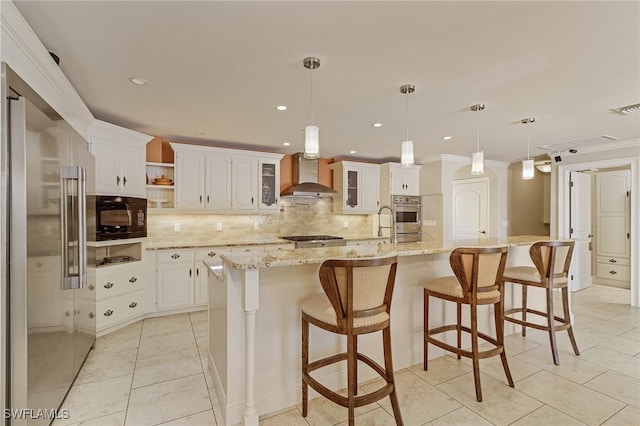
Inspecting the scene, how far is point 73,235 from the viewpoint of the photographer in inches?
82.4

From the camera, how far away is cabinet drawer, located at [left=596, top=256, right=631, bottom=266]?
5.42 meters

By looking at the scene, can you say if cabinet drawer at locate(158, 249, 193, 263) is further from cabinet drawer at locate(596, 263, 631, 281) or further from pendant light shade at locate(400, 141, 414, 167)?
cabinet drawer at locate(596, 263, 631, 281)

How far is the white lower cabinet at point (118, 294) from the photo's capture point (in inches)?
127

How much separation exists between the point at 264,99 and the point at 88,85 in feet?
4.81

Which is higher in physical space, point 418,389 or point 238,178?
point 238,178

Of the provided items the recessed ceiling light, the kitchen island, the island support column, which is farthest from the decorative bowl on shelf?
the island support column

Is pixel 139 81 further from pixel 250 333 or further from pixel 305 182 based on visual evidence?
pixel 305 182

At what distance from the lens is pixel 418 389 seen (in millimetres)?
2283

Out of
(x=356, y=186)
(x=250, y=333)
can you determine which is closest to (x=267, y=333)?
(x=250, y=333)

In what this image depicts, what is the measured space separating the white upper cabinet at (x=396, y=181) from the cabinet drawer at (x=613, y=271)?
3.65m

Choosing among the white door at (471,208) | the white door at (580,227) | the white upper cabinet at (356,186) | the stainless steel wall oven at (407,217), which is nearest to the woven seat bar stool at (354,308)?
the white upper cabinet at (356,186)

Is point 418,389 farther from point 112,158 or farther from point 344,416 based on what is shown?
point 112,158

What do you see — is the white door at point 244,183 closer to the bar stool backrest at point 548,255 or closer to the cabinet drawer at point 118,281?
the cabinet drawer at point 118,281

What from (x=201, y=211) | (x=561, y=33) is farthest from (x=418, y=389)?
(x=201, y=211)
